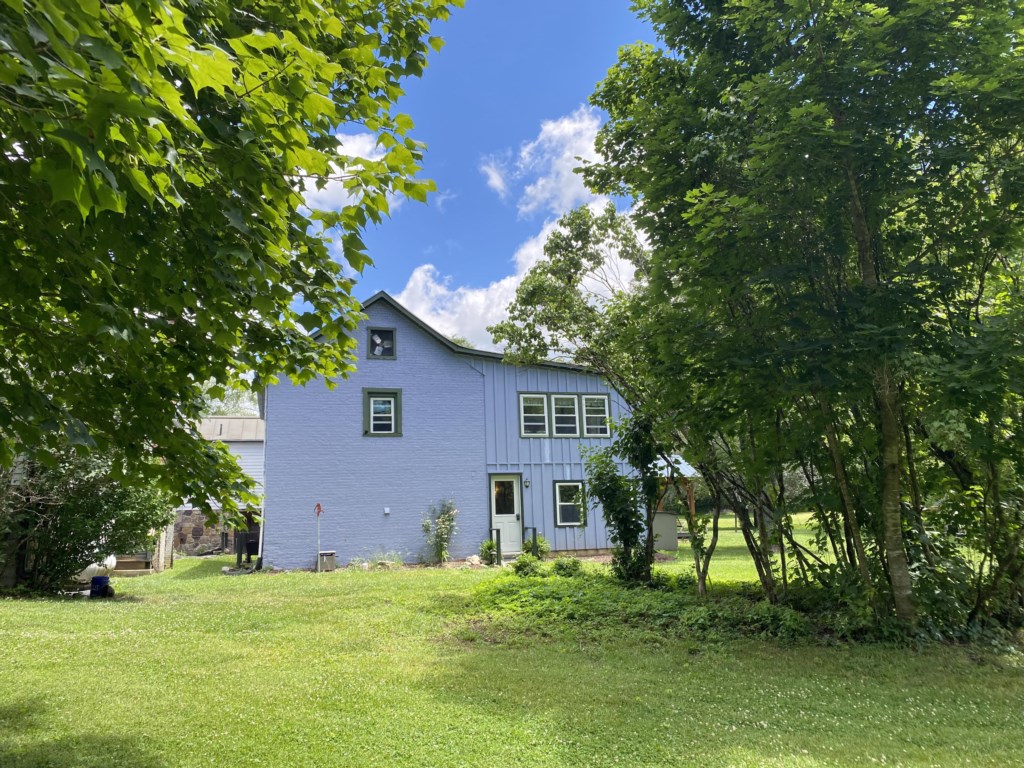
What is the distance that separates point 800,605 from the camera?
7.73 meters

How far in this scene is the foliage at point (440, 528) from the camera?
16703 mm

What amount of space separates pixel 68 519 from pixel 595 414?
43.5 feet

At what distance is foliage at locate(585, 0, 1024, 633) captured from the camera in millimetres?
5594

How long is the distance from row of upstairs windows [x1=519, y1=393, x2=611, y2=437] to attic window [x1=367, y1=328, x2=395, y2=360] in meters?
4.04

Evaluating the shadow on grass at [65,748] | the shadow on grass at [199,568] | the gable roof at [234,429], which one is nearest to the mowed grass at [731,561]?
the shadow on grass at [65,748]

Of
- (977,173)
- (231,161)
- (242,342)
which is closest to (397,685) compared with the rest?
(242,342)

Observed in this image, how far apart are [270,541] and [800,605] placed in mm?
12747

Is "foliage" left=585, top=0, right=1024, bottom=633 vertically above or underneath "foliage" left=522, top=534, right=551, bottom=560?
above

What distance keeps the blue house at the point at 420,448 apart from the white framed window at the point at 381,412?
1.1 inches

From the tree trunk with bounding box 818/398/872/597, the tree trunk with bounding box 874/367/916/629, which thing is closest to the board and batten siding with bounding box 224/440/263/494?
the tree trunk with bounding box 818/398/872/597

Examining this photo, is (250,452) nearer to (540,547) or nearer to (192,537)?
(192,537)

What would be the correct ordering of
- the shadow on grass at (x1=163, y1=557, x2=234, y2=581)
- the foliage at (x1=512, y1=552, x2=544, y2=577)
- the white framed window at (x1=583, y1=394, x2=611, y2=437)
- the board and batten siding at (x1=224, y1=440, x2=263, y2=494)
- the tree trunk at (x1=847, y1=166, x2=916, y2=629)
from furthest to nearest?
the board and batten siding at (x1=224, y1=440, x2=263, y2=494)
the white framed window at (x1=583, y1=394, x2=611, y2=437)
the shadow on grass at (x1=163, y1=557, x2=234, y2=581)
the foliage at (x1=512, y1=552, x2=544, y2=577)
the tree trunk at (x1=847, y1=166, x2=916, y2=629)

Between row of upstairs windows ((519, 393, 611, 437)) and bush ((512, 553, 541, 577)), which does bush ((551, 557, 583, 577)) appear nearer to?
bush ((512, 553, 541, 577))

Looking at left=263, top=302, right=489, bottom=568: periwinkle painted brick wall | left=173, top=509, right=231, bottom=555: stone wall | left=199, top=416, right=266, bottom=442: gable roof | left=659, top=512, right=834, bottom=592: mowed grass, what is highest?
left=199, top=416, right=266, bottom=442: gable roof
